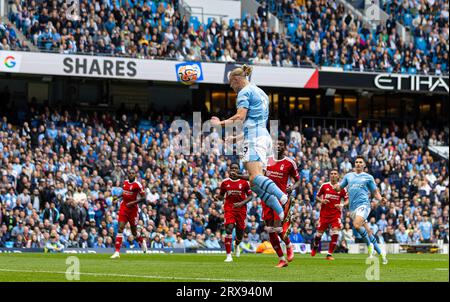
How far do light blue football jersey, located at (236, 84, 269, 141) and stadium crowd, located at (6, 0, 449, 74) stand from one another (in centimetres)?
2523

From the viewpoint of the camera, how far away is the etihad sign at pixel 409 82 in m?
46.0

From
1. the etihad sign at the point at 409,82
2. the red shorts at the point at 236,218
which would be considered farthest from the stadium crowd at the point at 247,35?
the red shorts at the point at 236,218

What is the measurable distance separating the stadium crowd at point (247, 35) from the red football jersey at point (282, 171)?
1983 centimetres

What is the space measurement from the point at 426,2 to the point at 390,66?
7.51m

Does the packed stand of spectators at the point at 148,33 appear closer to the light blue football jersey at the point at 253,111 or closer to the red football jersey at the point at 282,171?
the red football jersey at the point at 282,171

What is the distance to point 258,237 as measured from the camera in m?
36.8

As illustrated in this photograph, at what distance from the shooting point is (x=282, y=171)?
21.5 m

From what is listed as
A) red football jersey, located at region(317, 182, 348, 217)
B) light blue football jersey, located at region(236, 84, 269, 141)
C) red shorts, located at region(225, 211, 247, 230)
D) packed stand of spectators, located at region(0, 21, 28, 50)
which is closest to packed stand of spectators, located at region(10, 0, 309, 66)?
packed stand of spectators, located at region(0, 21, 28, 50)

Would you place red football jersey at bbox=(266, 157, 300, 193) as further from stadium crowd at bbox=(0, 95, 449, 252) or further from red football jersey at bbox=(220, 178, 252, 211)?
stadium crowd at bbox=(0, 95, 449, 252)

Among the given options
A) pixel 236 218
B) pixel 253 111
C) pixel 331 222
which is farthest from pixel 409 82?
pixel 253 111

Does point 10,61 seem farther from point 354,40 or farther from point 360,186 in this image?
point 360,186

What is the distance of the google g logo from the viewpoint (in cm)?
3791

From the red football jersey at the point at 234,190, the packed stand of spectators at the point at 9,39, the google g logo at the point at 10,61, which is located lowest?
the red football jersey at the point at 234,190

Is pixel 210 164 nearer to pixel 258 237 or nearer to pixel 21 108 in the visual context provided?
pixel 258 237
